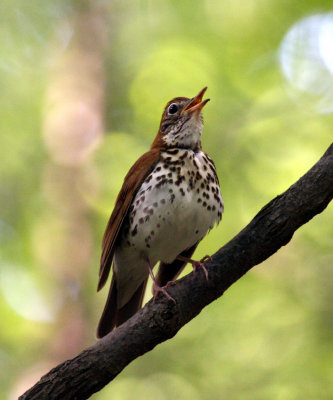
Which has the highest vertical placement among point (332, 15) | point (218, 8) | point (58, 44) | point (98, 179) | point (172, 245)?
point (58, 44)

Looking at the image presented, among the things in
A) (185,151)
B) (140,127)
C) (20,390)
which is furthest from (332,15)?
(20,390)

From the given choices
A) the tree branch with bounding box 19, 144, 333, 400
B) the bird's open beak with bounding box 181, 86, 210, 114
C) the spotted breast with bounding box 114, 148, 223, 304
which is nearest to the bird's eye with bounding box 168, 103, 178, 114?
the bird's open beak with bounding box 181, 86, 210, 114

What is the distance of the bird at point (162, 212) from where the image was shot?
195 inches

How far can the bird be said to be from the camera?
4.95 metres

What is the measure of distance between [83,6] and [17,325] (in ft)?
15.7

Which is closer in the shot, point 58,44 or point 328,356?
point 328,356

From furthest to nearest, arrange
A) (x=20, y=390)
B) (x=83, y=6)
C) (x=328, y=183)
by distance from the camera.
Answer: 1. (x=83, y=6)
2. (x=20, y=390)
3. (x=328, y=183)

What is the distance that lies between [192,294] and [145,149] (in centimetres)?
415

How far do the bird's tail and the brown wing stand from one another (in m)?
0.45

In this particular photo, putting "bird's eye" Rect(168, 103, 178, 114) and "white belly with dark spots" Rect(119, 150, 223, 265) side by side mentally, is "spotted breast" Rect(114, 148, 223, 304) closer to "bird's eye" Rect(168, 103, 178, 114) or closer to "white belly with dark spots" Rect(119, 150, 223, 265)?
"white belly with dark spots" Rect(119, 150, 223, 265)

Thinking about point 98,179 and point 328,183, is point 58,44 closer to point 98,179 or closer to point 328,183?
point 98,179

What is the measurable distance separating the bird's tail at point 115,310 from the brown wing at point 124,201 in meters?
0.45

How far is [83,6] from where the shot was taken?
9586mm

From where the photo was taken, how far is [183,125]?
5.56m
